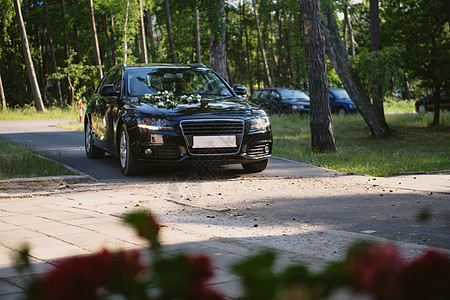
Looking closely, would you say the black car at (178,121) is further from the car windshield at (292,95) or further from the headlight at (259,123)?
the car windshield at (292,95)

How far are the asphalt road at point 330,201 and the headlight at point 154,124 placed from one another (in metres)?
0.81

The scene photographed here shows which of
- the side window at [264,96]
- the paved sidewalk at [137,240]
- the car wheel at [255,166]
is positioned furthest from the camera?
the side window at [264,96]

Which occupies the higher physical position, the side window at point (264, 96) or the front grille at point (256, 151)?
the side window at point (264, 96)

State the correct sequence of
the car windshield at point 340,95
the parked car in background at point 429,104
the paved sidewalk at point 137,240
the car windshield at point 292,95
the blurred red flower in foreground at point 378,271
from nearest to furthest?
the blurred red flower in foreground at point 378,271 < the paved sidewalk at point 137,240 < the car windshield at point 292,95 < the car windshield at point 340,95 < the parked car in background at point 429,104

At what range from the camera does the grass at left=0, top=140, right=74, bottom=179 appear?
973 cm

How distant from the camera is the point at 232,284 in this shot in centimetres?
339

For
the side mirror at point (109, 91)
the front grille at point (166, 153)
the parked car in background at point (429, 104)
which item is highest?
the side mirror at point (109, 91)

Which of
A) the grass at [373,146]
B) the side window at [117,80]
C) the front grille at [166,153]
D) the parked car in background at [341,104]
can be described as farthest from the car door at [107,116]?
the parked car in background at [341,104]

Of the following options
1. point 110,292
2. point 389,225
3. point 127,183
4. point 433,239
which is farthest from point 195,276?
point 127,183

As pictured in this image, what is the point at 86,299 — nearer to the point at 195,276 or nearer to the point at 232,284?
the point at 195,276

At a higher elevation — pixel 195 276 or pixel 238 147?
pixel 195 276

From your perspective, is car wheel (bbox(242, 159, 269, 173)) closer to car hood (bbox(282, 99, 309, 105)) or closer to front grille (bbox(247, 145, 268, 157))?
front grille (bbox(247, 145, 268, 157))

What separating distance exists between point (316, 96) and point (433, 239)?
902cm

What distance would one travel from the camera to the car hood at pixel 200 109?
9641 millimetres
